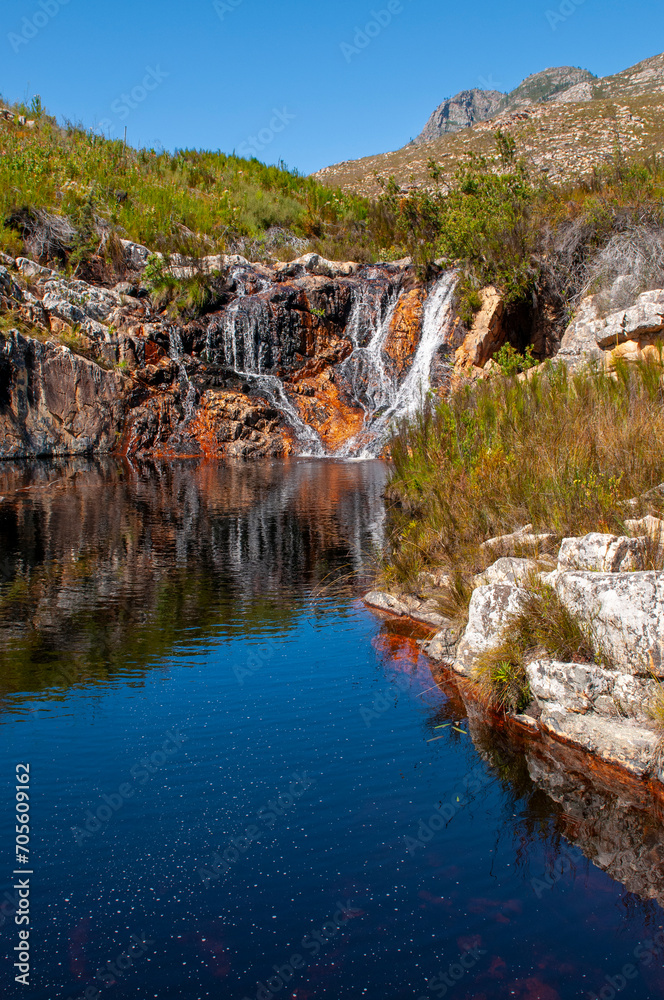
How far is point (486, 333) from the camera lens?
1820cm

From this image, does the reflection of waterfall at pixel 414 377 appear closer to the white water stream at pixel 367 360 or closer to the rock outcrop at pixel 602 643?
the white water stream at pixel 367 360

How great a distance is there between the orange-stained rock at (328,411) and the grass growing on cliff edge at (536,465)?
37.4 feet

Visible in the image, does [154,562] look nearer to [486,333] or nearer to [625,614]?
[625,614]

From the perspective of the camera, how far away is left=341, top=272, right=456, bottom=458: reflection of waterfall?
1978 cm

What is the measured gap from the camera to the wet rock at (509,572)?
4.80 metres

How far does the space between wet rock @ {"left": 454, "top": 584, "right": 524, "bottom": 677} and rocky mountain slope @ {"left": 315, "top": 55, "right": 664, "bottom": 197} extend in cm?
3633

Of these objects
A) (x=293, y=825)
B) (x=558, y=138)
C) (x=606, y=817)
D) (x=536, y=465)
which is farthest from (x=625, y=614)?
(x=558, y=138)

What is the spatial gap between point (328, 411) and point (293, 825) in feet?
58.9

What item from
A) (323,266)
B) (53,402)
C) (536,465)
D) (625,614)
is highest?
(323,266)

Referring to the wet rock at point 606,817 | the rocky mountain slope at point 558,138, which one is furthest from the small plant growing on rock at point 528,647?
the rocky mountain slope at point 558,138

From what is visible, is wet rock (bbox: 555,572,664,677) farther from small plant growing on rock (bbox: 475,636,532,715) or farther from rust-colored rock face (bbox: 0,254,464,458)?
rust-colored rock face (bbox: 0,254,464,458)

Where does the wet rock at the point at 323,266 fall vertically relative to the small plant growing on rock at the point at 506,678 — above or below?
above

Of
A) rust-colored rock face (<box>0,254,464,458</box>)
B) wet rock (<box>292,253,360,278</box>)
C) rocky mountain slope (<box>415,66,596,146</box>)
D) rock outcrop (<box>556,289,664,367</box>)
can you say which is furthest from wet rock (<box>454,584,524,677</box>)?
rocky mountain slope (<box>415,66,596,146</box>)

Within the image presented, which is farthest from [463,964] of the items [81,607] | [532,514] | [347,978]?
[81,607]
